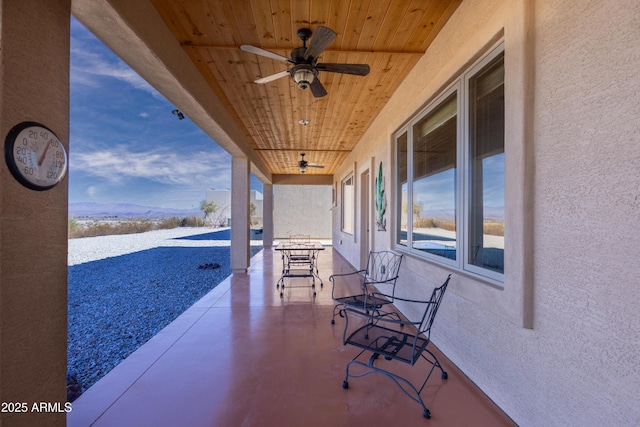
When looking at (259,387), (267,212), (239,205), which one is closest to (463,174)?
(259,387)

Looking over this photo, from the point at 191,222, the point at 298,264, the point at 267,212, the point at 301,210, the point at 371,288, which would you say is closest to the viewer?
the point at 371,288

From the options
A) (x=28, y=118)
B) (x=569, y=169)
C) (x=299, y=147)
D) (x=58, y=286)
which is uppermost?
(x=299, y=147)

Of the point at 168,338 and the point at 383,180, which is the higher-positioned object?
the point at 383,180

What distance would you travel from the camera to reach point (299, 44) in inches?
104

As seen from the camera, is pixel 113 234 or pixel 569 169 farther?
pixel 113 234

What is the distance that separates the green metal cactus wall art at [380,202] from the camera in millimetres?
4083

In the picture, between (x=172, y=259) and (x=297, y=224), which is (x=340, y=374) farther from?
(x=297, y=224)

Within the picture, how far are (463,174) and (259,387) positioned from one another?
2.22 m

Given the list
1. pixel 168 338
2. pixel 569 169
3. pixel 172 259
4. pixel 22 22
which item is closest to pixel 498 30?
pixel 569 169

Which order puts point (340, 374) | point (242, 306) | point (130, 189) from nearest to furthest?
1. point (340, 374)
2. point (242, 306)
3. point (130, 189)

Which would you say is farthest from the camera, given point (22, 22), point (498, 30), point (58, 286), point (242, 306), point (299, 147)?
point (299, 147)

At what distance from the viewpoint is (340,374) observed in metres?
2.13

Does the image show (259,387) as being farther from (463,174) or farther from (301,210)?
(301,210)

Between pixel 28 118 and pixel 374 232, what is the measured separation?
4144 millimetres
